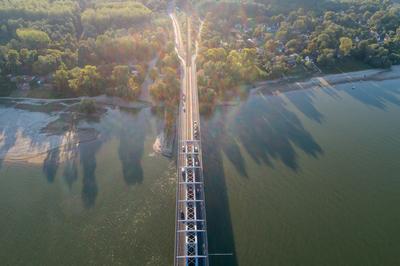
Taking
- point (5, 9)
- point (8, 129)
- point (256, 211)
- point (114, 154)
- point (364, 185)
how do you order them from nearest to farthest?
1. point (256, 211)
2. point (364, 185)
3. point (114, 154)
4. point (8, 129)
5. point (5, 9)

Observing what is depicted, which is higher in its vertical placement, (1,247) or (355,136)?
(355,136)

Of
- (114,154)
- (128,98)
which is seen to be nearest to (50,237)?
(114,154)

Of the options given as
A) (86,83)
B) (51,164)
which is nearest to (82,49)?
(86,83)

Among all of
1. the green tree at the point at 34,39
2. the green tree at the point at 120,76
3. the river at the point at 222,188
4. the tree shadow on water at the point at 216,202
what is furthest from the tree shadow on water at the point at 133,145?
the green tree at the point at 34,39

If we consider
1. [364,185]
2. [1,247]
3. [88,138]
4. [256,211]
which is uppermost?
[88,138]

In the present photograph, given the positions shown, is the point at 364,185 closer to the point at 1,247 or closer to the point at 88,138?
the point at 88,138

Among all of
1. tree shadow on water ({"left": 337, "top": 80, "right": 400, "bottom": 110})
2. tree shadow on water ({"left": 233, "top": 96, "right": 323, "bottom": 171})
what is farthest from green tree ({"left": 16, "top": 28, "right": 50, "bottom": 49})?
tree shadow on water ({"left": 337, "top": 80, "right": 400, "bottom": 110})

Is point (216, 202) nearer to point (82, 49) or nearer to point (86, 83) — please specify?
point (86, 83)
